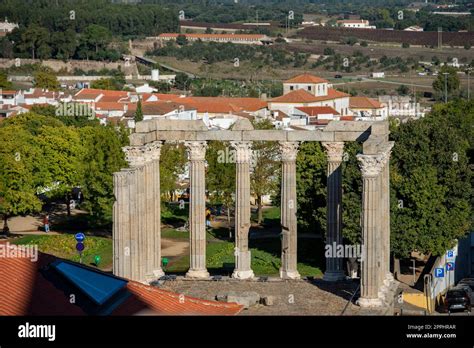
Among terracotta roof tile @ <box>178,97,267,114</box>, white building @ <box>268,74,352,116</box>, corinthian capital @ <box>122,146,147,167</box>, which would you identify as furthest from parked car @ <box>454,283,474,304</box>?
white building @ <box>268,74,352,116</box>

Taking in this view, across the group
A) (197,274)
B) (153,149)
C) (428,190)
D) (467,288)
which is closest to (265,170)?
(428,190)

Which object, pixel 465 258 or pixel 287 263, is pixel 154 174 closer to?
pixel 287 263

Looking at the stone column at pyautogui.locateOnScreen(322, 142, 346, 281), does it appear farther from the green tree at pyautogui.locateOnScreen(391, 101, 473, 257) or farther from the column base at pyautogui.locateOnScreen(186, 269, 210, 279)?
the green tree at pyautogui.locateOnScreen(391, 101, 473, 257)

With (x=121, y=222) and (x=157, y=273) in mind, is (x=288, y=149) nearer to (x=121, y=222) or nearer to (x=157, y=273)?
(x=157, y=273)

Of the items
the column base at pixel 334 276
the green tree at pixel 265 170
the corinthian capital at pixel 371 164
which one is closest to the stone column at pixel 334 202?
A: the column base at pixel 334 276

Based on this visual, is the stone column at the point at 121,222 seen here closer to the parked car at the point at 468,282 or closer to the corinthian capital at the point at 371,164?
the corinthian capital at the point at 371,164
